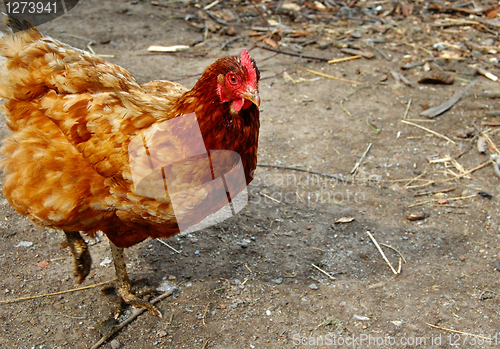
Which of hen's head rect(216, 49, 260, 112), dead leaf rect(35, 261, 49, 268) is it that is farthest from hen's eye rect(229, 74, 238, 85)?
dead leaf rect(35, 261, 49, 268)

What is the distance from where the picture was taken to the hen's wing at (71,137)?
8.13ft

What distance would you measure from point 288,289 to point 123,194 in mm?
1530

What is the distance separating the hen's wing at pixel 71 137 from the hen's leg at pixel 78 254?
37cm

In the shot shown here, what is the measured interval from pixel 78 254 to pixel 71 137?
3.12 feet

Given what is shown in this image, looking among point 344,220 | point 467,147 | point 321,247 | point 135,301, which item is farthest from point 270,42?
point 135,301

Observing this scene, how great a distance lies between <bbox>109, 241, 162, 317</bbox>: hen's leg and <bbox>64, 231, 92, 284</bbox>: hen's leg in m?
0.22

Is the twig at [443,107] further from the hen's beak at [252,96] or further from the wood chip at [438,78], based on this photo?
the hen's beak at [252,96]

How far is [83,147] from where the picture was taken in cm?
252

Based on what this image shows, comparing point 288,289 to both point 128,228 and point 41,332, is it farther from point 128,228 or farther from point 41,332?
point 41,332

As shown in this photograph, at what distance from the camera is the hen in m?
2.42

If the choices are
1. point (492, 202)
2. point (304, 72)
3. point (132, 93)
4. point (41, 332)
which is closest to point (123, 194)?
point (132, 93)

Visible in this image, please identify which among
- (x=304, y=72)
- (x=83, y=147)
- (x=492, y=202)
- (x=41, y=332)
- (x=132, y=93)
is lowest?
(x=492, y=202)

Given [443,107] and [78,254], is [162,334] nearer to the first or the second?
[78,254]

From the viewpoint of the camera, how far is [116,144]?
8.18ft
